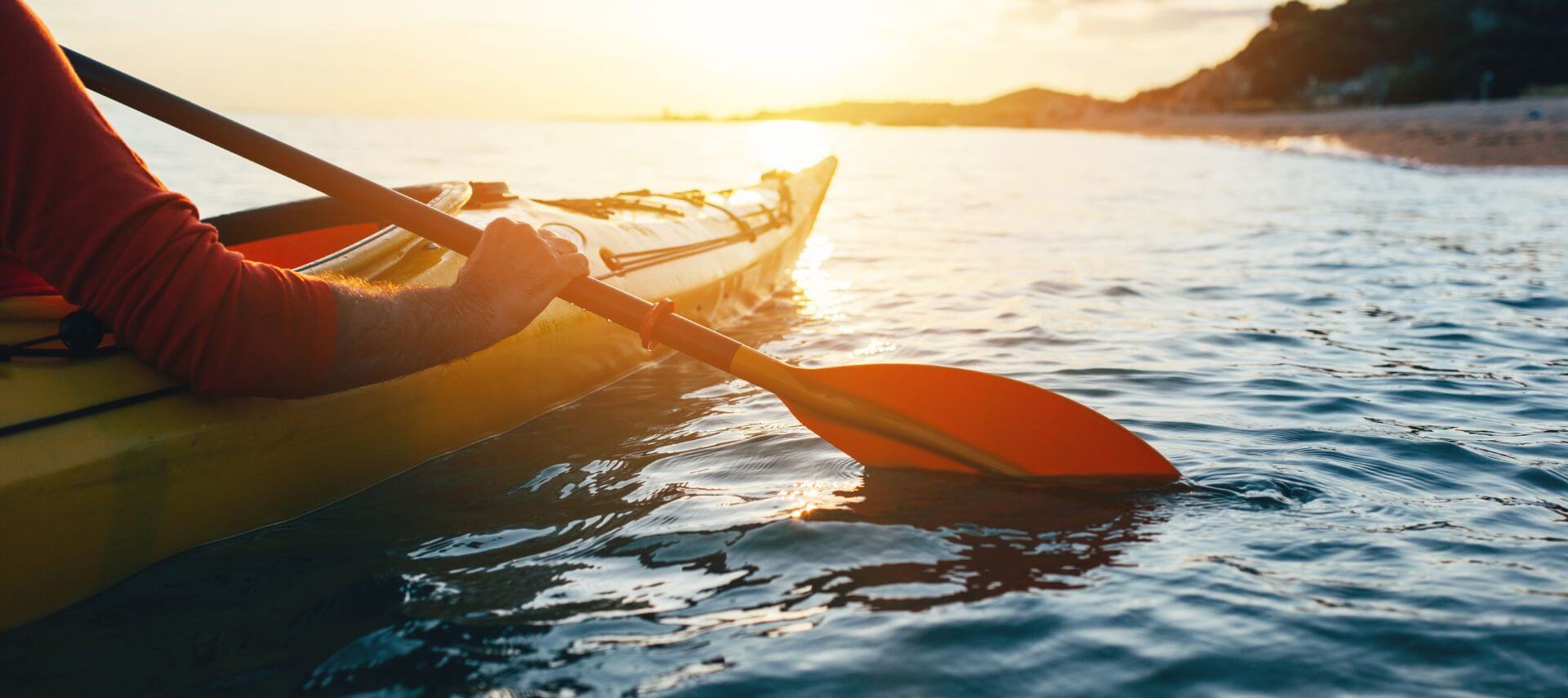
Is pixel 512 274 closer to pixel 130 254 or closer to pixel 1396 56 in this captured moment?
pixel 130 254

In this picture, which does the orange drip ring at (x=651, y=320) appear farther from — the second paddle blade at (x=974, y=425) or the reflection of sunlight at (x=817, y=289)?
the reflection of sunlight at (x=817, y=289)

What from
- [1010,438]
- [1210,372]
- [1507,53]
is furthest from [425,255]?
[1507,53]

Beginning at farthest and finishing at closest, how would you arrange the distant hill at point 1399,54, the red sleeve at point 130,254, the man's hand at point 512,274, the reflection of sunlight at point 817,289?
the distant hill at point 1399,54
the reflection of sunlight at point 817,289
the man's hand at point 512,274
the red sleeve at point 130,254

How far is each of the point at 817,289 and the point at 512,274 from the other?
5.07 m

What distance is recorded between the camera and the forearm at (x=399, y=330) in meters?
2.64

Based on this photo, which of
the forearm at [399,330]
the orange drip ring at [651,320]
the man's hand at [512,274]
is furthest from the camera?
the orange drip ring at [651,320]

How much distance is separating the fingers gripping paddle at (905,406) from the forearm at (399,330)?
35cm

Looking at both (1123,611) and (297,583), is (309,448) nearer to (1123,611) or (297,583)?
(297,583)

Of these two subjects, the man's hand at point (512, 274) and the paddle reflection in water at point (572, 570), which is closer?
the paddle reflection in water at point (572, 570)

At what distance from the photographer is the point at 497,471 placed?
11.4 ft

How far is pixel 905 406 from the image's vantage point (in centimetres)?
352

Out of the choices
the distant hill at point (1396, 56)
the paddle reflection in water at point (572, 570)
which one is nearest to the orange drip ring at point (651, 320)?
the paddle reflection in water at point (572, 570)

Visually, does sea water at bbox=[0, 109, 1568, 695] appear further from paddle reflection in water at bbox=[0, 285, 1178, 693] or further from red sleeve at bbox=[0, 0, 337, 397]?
red sleeve at bbox=[0, 0, 337, 397]

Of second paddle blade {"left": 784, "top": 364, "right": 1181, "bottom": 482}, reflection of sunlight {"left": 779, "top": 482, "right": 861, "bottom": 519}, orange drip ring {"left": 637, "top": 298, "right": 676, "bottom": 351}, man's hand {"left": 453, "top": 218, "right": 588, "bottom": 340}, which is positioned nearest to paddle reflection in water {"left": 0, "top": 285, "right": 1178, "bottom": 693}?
reflection of sunlight {"left": 779, "top": 482, "right": 861, "bottom": 519}
